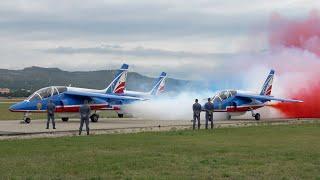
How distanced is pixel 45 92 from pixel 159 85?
76.1ft

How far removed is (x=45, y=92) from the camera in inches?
1599

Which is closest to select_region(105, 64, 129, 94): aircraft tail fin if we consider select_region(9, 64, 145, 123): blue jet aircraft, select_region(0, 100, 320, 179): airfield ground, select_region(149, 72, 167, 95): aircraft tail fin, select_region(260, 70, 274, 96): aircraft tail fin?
select_region(9, 64, 145, 123): blue jet aircraft

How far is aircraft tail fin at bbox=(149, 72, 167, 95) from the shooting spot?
201 ft

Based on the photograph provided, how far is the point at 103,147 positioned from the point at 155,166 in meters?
5.78

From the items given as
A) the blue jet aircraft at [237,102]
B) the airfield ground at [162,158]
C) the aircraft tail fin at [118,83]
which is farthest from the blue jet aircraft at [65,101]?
the airfield ground at [162,158]

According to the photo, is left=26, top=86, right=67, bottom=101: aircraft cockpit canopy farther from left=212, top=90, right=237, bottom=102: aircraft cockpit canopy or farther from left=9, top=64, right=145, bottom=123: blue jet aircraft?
left=212, top=90, right=237, bottom=102: aircraft cockpit canopy

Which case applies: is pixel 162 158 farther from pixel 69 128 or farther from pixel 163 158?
pixel 69 128

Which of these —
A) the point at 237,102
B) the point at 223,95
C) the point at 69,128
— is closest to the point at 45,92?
the point at 69,128

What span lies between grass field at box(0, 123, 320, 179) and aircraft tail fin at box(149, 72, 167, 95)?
3690cm

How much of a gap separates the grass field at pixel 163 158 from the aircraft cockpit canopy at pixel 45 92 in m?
17.6

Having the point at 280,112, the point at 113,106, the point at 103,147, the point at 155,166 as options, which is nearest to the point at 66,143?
the point at 103,147

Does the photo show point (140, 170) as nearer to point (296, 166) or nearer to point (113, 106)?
point (296, 166)

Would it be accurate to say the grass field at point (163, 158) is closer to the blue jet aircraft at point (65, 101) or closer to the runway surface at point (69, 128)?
the runway surface at point (69, 128)

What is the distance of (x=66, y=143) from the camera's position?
2162cm
